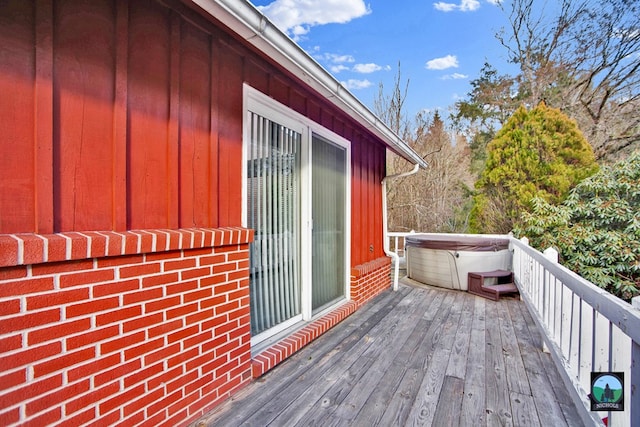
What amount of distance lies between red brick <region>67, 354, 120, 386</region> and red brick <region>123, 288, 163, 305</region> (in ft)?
0.81

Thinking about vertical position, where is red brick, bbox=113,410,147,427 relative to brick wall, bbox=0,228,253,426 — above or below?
below

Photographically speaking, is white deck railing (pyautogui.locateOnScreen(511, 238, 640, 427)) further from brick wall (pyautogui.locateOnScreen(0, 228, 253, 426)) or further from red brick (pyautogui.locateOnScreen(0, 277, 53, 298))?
red brick (pyautogui.locateOnScreen(0, 277, 53, 298))

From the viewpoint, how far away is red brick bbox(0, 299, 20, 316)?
1.05 m

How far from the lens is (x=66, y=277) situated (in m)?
1.22

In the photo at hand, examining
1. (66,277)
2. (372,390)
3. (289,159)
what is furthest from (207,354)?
(289,159)

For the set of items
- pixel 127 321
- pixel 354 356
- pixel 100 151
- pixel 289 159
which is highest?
pixel 289 159

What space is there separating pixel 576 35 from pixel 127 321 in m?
14.7

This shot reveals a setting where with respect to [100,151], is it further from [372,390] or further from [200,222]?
[372,390]

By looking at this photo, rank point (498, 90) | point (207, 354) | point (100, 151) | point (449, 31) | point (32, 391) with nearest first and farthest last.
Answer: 1. point (32, 391)
2. point (100, 151)
3. point (207, 354)
4. point (449, 31)
5. point (498, 90)

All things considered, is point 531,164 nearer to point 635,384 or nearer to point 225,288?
point 635,384

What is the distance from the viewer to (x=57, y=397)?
119 cm

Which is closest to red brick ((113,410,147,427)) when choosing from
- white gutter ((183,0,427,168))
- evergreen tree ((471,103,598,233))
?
white gutter ((183,0,427,168))

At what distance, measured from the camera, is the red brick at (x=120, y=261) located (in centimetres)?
134

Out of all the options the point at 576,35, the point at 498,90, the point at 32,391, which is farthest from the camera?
the point at 498,90
